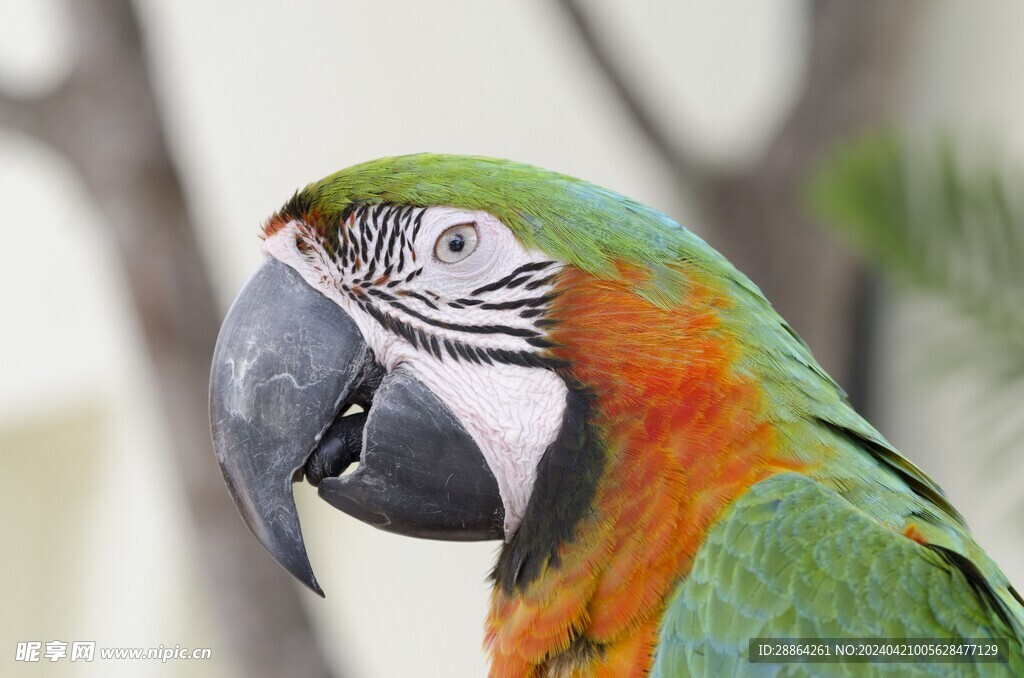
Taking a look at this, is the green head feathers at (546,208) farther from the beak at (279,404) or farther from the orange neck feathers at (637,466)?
the beak at (279,404)

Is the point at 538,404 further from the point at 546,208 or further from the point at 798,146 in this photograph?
the point at 798,146

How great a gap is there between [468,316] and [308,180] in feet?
5.44

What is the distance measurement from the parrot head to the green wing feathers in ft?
0.58

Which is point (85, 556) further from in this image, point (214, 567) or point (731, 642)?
point (731, 642)

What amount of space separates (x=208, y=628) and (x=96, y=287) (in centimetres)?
110

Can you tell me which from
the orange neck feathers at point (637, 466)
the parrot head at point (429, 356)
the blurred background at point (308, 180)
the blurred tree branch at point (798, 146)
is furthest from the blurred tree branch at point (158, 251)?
the orange neck feathers at point (637, 466)

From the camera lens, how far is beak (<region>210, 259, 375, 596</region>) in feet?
3.16

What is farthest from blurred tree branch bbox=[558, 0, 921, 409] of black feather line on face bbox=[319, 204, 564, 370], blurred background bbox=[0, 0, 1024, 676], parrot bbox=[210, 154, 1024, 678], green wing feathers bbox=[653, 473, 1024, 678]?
green wing feathers bbox=[653, 473, 1024, 678]

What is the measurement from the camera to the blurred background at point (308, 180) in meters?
2.14

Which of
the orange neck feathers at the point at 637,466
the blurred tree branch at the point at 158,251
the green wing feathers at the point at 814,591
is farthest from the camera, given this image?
the blurred tree branch at the point at 158,251

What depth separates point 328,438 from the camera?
99 centimetres

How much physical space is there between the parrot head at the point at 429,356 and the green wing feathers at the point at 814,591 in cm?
18

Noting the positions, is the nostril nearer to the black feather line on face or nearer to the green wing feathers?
the black feather line on face

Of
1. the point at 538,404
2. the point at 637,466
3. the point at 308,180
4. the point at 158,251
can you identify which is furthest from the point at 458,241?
the point at 308,180
